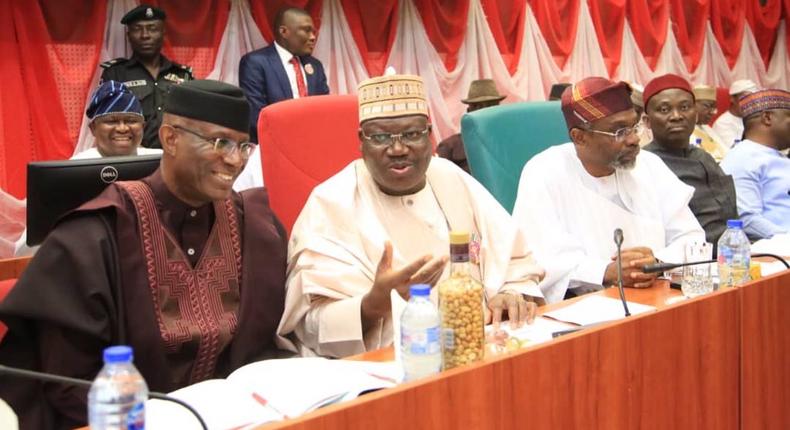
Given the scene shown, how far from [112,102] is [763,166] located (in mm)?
3534

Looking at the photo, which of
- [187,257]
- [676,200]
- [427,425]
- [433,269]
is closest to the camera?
[427,425]

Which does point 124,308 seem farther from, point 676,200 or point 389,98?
point 676,200

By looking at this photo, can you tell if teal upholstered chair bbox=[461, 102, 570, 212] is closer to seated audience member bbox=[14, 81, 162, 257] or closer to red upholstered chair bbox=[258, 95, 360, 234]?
red upholstered chair bbox=[258, 95, 360, 234]

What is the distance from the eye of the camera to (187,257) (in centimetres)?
210

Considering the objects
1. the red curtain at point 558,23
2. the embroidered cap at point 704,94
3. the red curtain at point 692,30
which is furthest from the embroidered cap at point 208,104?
the red curtain at point 692,30

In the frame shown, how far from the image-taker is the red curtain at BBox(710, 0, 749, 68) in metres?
9.23

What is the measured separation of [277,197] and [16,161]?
2602mm

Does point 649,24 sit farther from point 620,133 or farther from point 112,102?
point 112,102

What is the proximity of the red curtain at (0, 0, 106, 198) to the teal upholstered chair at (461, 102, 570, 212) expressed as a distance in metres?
2.88

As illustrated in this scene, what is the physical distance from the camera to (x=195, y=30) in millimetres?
5477

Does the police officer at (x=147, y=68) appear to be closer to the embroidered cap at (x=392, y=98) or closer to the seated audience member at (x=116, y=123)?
the seated audience member at (x=116, y=123)

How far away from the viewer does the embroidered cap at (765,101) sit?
423cm

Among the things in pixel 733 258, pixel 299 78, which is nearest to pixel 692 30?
pixel 299 78

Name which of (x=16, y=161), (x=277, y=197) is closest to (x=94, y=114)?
(x=16, y=161)
